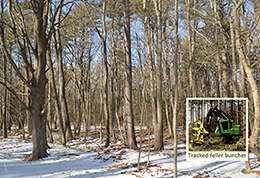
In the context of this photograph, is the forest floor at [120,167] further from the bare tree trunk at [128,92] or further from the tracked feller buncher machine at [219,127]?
the tracked feller buncher machine at [219,127]

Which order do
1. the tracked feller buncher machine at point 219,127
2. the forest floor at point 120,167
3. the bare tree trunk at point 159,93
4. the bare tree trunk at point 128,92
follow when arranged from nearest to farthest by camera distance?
the tracked feller buncher machine at point 219,127 → the forest floor at point 120,167 → the bare tree trunk at point 159,93 → the bare tree trunk at point 128,92

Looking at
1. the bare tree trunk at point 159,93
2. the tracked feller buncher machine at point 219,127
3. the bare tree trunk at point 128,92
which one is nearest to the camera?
the tracked feller buncher machine at point 219,127

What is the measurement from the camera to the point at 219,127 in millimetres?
4004

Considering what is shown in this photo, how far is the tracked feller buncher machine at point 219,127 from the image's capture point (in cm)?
401

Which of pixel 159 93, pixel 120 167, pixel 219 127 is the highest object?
pixel 159 93

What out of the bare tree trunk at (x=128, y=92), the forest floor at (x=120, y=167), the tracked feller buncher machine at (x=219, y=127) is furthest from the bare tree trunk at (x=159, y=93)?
the tracked feller buncher machine at (x=219, y=127)

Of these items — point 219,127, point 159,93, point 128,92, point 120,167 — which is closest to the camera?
point 219,127

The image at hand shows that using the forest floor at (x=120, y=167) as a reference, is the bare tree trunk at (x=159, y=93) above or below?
above

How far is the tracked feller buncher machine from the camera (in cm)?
401

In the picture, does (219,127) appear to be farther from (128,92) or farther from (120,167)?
(128,92)

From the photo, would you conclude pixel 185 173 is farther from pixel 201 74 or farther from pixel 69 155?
pixel 201 74

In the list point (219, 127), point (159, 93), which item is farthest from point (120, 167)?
point (219, 127)

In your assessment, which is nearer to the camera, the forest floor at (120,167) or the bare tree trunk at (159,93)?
the forest floor at (120,167)

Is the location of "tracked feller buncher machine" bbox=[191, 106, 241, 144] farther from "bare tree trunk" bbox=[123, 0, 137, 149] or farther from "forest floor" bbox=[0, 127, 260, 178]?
"bare tree trunk" bbox=[123, 0, 137, 149]
